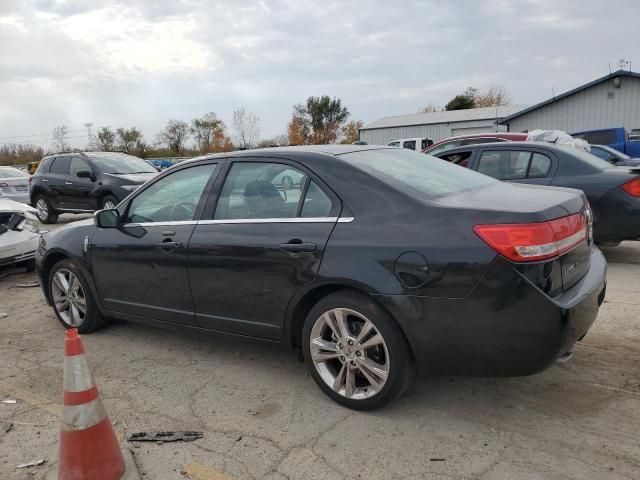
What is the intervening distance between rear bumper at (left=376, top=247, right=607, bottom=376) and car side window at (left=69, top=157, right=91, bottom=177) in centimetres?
1088

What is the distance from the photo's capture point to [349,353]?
3123mm

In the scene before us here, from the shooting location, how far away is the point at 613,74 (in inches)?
1016

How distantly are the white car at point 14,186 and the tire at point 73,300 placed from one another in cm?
1077

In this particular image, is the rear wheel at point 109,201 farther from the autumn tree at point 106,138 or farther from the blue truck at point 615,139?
the autumn tree at point 106,138

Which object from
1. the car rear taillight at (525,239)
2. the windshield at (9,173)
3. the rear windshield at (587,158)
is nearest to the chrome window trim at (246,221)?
the car rear taillight at (525,239)

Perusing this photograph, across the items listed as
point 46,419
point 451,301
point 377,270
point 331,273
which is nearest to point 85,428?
point 46,419

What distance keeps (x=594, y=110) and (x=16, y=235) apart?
27.7m

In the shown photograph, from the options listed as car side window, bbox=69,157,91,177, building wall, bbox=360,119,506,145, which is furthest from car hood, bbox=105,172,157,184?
building wall, bbox=360,119,506,145

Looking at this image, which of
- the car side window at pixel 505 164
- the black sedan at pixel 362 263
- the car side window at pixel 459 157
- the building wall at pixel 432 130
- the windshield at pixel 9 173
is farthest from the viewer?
the building wall at pixel 432 130

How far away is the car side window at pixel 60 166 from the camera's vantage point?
1277 centimetres

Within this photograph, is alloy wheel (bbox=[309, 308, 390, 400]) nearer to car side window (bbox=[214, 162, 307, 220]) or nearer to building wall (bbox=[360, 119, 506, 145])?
car side window (bbox=[214, 162, 307, 220])

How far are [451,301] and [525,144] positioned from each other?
4775 mm

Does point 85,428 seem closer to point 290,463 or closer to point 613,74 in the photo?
point 290,463

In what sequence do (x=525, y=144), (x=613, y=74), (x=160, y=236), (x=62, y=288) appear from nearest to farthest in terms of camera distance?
1. (x=160, y=236)
2. (x=62, y=288)
3. (x=525, y=144)
4. (x=613, y=74)
